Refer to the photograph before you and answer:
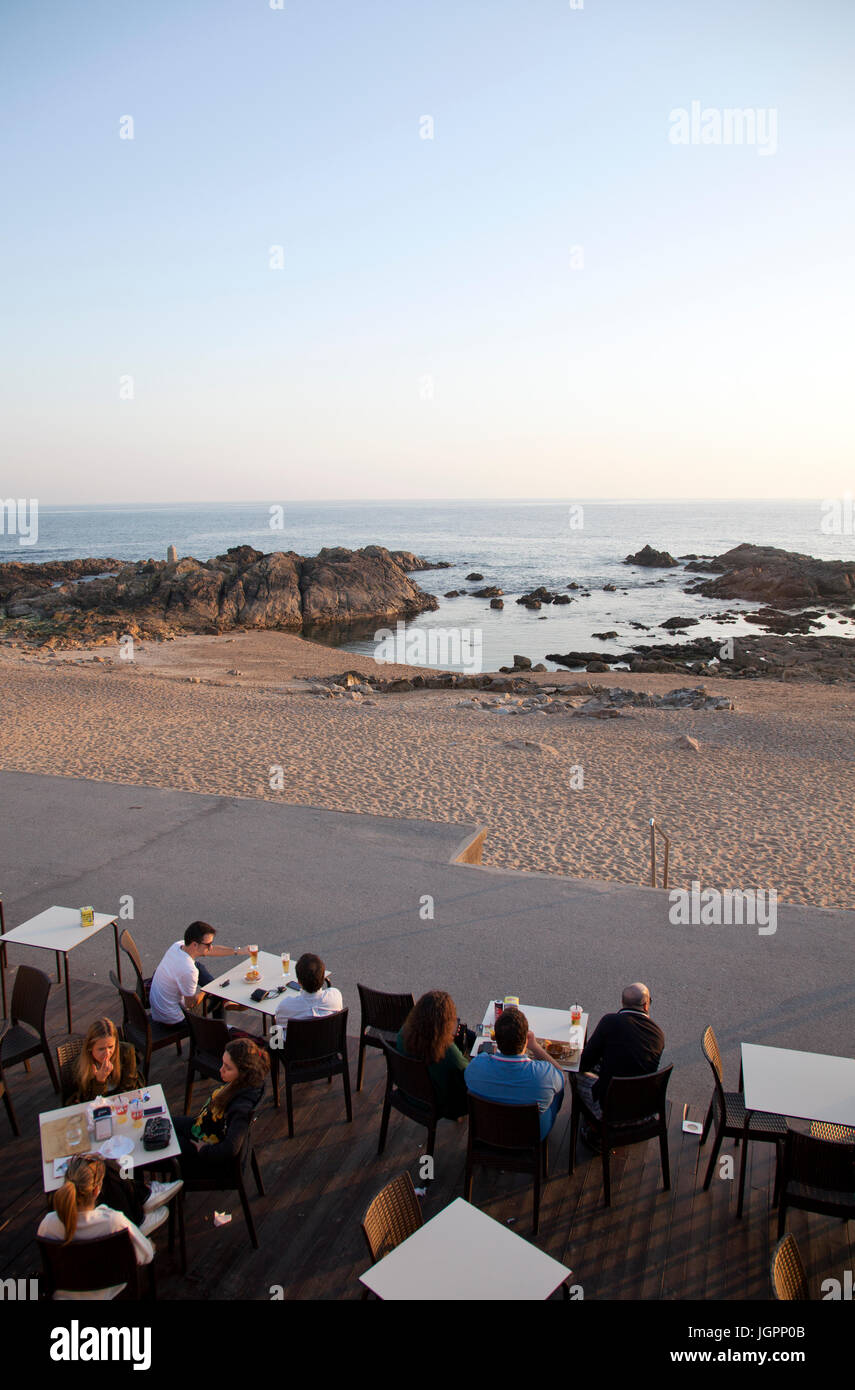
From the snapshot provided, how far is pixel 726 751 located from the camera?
19.1 metres

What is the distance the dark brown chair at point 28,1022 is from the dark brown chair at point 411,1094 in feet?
7.44

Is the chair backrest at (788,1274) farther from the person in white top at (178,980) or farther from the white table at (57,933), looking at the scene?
the white table at (57,933)

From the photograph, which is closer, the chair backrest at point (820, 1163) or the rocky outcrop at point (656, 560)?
the chair backrest at point (820, 1163)

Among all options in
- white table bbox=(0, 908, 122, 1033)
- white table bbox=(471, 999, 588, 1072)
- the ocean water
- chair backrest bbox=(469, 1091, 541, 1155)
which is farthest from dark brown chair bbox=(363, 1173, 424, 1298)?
the ocean water

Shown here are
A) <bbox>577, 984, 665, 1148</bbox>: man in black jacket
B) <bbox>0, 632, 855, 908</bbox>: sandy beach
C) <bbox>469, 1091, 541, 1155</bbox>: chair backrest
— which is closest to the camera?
<bbox>469, 1091, 541, 1155</bbox>: chair backrest

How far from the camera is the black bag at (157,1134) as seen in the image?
4.16 meters

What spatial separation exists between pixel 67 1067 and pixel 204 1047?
818 millimetres

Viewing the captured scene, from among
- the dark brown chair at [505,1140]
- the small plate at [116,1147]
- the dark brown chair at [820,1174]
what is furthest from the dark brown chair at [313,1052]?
the dark brown chair at [820,1174]

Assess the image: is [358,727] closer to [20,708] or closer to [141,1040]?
[20,708]

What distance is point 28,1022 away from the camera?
5.67 metres

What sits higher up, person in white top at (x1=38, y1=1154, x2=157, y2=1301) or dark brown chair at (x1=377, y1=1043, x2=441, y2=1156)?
person in white top at (x1=38, y1=1154, x2=157, y2=1301)

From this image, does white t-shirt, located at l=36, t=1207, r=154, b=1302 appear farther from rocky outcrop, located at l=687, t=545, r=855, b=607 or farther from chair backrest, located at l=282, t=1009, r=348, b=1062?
rocky outcrop, located at l=687, t=545, r=855, b=607

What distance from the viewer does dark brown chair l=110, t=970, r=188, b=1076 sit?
18.1 ft

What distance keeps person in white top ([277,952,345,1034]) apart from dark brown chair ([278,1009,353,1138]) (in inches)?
4.2
